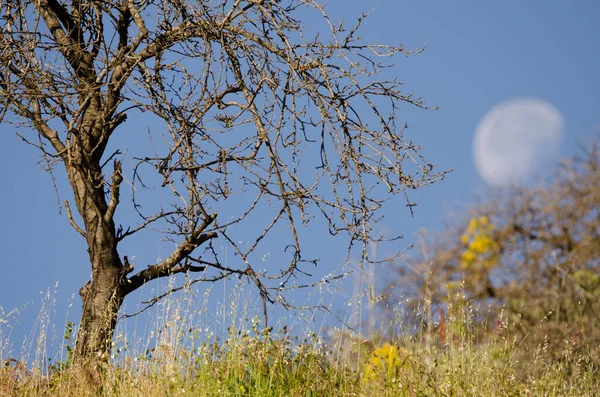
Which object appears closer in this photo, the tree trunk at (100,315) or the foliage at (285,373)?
the foliage at (285,373)

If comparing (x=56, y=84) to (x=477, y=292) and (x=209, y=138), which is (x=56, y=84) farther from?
(x=477, y=292)

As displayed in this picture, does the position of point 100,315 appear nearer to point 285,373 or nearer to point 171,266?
point 171,266

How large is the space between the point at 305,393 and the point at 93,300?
86.6 inches

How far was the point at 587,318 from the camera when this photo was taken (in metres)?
7.17

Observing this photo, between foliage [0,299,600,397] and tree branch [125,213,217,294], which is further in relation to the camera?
tree branch [125,213,217,294]

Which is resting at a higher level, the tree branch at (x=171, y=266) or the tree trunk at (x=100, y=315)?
the tree branch at (x=171, y=266)

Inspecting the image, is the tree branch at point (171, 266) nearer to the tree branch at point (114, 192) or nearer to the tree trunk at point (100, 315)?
the tree trunk at point (100, 315)

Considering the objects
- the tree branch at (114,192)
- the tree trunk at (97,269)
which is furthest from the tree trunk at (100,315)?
the tree branch at (114,192)

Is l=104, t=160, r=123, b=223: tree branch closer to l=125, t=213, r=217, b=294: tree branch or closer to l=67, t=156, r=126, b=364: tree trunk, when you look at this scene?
l=67, t=156, r=126, b=364: tree trunk

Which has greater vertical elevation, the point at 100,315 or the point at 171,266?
the point at 171,266

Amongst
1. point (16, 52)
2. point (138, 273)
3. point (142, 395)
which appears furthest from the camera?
point (138, 273)

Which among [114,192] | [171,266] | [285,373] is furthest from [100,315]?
[285,373]

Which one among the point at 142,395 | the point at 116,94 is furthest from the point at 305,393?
the point at 116,94

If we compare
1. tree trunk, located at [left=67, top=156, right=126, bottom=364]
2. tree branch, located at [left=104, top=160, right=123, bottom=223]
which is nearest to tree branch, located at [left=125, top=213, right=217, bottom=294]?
tree trunk, located at [left=67, top=156, right=126, bottom=364]
